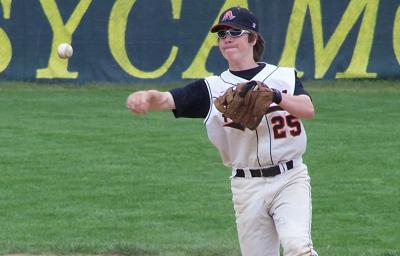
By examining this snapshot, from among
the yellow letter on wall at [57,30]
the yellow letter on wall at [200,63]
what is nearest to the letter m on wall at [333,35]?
the yellow letter on wall at [200,63]

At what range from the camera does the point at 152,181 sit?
34.7 ft

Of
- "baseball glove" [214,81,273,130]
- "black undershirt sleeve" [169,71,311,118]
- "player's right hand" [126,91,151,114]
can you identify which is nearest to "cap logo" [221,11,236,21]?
"black undershirt sleeve" [169,71,311,118]

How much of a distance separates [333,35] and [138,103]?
42.4 feet

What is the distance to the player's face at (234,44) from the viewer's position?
5.55 meters

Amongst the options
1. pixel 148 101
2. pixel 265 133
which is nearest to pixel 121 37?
pixel 265 133

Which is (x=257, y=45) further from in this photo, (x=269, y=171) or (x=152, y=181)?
(x=152, y=181)

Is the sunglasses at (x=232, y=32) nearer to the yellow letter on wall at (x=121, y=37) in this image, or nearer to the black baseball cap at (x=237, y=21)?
the black baseball cap at (x=237, y=21)

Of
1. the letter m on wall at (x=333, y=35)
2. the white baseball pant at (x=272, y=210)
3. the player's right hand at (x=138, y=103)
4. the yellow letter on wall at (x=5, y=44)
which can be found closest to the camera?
the player's right hand at (x=138, y=103)

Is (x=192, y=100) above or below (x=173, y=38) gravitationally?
above

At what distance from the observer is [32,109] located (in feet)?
49.4

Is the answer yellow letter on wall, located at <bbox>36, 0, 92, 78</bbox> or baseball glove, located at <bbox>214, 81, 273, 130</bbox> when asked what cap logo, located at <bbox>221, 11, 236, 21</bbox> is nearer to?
baseball glove, located at <bbox>214, 81, 273, 130</bbox>

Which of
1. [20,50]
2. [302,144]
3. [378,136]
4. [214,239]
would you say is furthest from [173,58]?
[302,144]

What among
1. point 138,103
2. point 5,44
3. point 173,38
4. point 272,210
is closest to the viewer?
point 138,103

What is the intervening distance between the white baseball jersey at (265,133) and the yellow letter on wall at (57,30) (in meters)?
11.6
